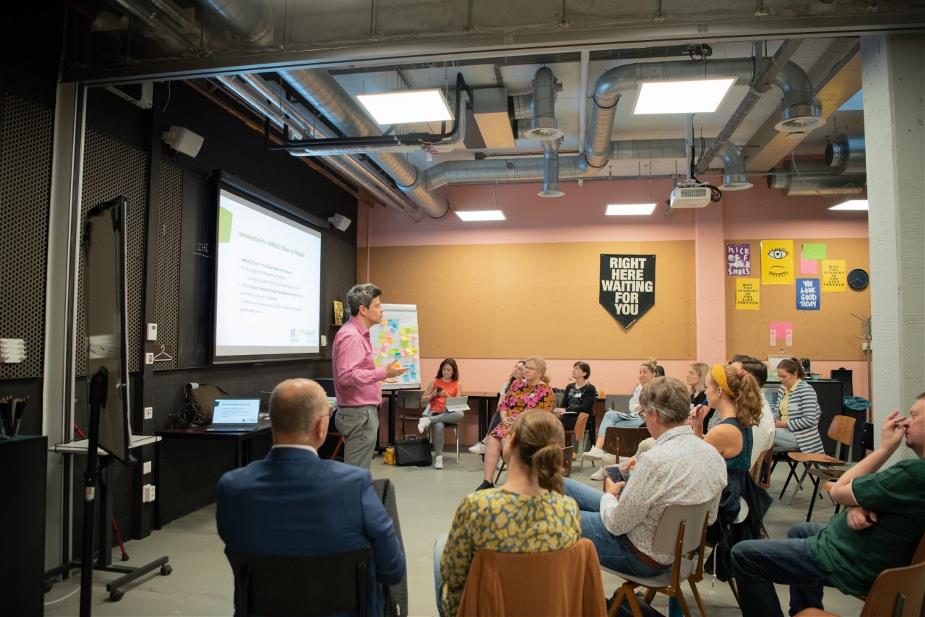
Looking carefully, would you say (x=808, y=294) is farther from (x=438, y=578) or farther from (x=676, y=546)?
(x=438, y=578)

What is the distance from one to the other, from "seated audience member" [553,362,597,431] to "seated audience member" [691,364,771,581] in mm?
3505

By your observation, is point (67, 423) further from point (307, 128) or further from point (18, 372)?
point (307, 128)

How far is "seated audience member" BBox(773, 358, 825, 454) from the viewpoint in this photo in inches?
202

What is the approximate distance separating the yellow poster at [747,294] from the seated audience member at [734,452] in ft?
18.1

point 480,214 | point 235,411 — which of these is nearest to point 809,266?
point 480,214

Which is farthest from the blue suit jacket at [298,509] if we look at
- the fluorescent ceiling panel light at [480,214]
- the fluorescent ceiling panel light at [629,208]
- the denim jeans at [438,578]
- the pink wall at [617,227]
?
the pink wall at [617,227]

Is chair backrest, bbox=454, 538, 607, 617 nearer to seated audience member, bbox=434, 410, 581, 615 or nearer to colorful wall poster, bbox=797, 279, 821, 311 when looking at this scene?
seated audience member, bbox=434, 410, 581, 615

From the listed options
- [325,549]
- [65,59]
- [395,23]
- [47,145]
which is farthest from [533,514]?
[65,59]

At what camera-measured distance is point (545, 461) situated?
189 centimetres

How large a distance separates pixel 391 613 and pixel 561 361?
6.66 meters

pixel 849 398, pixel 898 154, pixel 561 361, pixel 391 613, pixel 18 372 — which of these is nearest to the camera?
pixel 391 613

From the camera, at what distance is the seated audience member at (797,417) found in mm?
5125

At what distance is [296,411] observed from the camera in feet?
5.81

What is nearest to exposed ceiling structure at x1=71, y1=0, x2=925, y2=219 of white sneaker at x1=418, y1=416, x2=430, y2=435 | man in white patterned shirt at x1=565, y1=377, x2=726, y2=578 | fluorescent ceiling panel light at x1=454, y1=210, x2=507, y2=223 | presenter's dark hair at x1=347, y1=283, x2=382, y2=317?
fluorescent ceiling panel light at x1=454, y1=210, x2=507, y2=223
